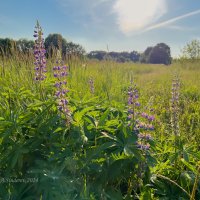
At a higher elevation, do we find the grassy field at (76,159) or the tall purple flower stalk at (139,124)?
the tall purple flower stalk at (139,124)

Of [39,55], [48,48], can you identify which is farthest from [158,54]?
[39,55]

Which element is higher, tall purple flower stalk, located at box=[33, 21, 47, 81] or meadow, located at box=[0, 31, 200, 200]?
tall purple flower stalk, located at box=[33, 21, 47, 81]

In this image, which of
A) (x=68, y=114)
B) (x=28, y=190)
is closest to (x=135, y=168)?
(x=68, y=114)

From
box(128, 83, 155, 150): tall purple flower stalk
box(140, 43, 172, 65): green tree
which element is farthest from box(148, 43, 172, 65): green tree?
box(128, 83, 155, 150): tall purple flower stalk

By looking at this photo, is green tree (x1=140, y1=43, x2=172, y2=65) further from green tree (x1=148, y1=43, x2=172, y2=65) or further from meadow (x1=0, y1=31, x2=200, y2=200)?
meadow (x1=0, y1=31, x2=200, y2=200)

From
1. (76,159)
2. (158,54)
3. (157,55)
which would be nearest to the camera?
(76,159)

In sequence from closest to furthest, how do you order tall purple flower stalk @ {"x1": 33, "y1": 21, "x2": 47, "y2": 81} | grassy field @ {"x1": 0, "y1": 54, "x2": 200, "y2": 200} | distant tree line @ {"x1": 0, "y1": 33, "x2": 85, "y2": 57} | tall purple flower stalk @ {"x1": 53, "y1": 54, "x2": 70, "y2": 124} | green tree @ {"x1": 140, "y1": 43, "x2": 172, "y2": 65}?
grassy field @ {"x1": 0, "y1": 54, "x2": 200, "y2": 200}
tall purple flower stalk @ {"x1": 53, "y1": 54, "x2": 70, "y2": 124}
tall purple flower stalk @ {"x1": 33, "y1": 21, "x2": 47, "y2": 81}
distant tree line @ {"x1": 0, "y1": 33, "x2": 85, "y2": 57}
green tree @ {"x1": 140, "y1": 43, "x2": 172, "y2": 65}

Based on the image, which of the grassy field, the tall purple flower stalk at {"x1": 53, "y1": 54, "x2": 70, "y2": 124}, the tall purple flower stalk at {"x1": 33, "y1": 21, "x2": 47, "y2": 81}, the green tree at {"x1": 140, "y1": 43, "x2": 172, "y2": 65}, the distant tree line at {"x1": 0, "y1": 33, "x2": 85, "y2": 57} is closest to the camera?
the grassy field

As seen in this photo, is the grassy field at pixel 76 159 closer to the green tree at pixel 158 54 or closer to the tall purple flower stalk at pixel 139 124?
the tall purple flower stalk at pixel 139 124

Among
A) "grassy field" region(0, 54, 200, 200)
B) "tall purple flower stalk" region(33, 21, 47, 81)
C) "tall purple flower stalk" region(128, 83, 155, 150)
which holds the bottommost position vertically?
"grassy field" region(0, 54, 200, 200)

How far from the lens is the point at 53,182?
5.24 feet

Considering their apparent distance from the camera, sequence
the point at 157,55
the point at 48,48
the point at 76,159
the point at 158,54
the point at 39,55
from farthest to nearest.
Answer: the point at 157,55 < the point at 158,54 < the point at 48,48 < the point at 39,55 < the point at 76,159

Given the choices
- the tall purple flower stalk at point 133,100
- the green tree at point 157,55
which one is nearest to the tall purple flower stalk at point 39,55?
the tall purple flower stalk at point 133,100

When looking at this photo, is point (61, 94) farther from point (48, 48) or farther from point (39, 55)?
point (48, 48)
